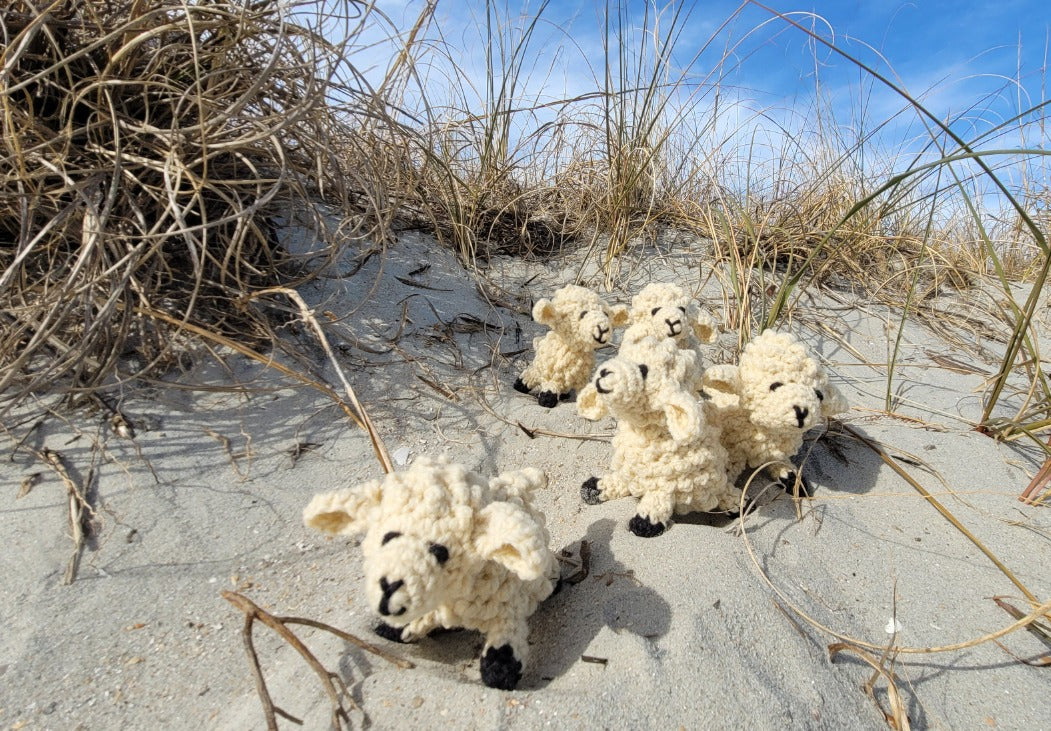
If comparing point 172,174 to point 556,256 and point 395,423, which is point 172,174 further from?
point 556,256

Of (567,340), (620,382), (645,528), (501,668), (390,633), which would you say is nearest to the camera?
(501,668)

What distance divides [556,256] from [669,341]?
2.16m

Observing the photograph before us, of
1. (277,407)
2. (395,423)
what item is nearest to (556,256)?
(395,423)

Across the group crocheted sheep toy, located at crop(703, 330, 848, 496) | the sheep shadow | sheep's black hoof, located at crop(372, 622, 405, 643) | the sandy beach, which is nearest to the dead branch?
the sandy beach

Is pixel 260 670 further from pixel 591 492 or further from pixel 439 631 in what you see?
pixel 591 492

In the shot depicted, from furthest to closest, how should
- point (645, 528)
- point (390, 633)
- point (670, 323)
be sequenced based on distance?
point (670, 323) < point (645, 528) < point (390, 633)

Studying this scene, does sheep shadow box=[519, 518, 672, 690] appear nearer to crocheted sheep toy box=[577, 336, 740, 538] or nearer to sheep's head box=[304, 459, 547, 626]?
crocheted sheep toy box=[577, 336, 740, 538]

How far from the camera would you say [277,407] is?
2141 millimetres

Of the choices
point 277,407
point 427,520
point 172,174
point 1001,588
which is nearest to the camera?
point 427,520

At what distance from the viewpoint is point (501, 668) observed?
1.22m

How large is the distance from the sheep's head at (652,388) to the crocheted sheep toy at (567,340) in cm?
63

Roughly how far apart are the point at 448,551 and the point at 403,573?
0.10 m

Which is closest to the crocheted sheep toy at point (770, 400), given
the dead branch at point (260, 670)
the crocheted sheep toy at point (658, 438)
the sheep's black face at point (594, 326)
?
the crocheted sheep toy at point (658, 438)

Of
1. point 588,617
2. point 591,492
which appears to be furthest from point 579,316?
point 588,617
